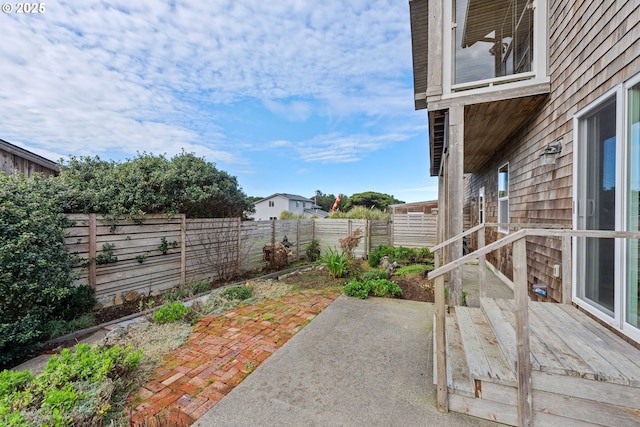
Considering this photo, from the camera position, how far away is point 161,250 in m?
4.96

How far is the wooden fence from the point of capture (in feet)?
13.1

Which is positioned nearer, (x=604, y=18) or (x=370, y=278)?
(x=604, y=18)

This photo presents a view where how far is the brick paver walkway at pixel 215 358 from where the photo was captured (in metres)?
1.93

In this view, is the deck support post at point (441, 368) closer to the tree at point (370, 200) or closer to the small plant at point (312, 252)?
the small plant at point (312, 252)

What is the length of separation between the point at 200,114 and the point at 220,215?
482 cm

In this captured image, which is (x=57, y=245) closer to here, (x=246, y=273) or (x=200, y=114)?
(x=246, y=273)

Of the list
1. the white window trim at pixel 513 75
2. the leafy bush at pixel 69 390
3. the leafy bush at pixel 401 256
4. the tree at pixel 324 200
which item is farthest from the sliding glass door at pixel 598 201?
the tree at pixel 324 200

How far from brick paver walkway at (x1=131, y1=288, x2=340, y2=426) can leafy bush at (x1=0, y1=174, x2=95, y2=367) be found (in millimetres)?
1629

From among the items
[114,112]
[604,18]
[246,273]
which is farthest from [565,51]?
[114,112]

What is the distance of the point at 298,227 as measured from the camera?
349 inches

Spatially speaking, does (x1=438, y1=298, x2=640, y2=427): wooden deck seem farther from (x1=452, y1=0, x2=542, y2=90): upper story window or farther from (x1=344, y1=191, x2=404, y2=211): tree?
(x1=344, y1=191, x2=404, y2=211): tree

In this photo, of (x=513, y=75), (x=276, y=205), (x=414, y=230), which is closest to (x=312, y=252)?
(x=414, y=230)

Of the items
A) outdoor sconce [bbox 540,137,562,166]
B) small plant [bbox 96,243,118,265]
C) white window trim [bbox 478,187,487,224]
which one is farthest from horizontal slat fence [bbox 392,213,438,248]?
small plant [bbox 96,243,118,265]

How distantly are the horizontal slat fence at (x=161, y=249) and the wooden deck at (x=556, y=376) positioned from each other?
5.02 meters
